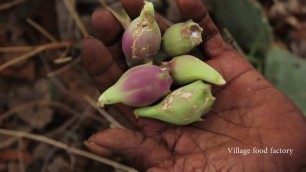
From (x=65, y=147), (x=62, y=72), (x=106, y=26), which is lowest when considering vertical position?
(x=65, y=147)

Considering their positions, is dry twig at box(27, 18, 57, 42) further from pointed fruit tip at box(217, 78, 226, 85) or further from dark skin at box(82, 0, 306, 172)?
pointed fruit tip at box(217, 78, 226, 85)

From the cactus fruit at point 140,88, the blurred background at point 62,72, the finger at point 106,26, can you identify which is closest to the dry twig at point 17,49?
the blurred background at point 62,72

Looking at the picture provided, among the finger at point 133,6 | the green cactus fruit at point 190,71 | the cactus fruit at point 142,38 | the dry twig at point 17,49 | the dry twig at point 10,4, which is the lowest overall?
the green cactus fruit at point 190,71

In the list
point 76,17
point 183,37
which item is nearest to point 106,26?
point 183,37

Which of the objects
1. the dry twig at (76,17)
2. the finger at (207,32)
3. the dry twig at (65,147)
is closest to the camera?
the finger at (207,32)

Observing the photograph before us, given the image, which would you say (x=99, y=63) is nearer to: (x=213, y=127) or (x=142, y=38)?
(x=142, y=38)

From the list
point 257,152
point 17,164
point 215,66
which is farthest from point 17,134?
point 257,152

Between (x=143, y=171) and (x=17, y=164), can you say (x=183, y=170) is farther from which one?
(x=17, y=164)

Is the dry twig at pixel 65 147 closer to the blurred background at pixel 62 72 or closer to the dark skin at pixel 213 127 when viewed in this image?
the blurred background at pixel 62 72

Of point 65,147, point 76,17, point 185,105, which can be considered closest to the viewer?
point 185,105
